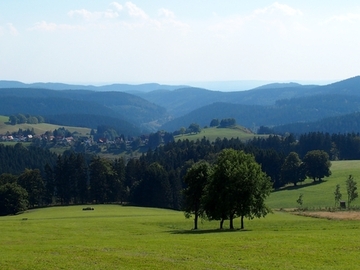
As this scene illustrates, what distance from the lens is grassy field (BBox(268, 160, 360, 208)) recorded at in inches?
4161

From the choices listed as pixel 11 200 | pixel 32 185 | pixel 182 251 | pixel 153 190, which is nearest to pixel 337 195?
pixel 153 190

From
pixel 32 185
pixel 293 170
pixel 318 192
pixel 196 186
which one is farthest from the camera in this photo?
pixel 293 170

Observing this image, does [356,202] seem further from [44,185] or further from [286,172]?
[44,185]

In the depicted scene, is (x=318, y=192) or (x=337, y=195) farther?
(x=318, y=192)

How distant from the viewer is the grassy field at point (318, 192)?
10569 cm

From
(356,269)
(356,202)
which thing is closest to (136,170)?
(356,202)

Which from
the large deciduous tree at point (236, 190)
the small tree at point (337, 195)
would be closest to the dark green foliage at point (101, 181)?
the small tree at point (337, 195)

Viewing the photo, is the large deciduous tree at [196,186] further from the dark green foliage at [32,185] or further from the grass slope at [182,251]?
the dark green foliage at [32,185]

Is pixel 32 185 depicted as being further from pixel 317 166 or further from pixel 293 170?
pixel 317 166

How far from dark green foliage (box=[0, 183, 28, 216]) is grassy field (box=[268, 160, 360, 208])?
56.6m

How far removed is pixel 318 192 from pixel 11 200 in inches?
2938

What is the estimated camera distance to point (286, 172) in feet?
467

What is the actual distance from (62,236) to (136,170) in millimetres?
97604

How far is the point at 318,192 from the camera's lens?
120562mm
